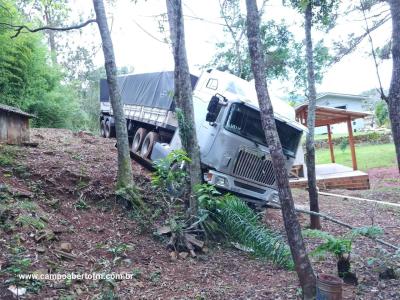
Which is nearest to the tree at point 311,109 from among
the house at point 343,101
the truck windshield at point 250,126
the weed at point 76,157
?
the truck windshield at point 250,126

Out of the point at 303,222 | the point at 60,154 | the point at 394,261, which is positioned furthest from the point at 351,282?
the point at 60,154

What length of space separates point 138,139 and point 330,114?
342 inches

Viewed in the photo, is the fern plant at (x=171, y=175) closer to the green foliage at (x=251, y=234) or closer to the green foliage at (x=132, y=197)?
the green foliage at (x=132, y=197)

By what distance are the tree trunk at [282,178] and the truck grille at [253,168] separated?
3.87 metres

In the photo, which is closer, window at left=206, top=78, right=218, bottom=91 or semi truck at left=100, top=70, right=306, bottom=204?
semi truck at left=100, top=70, right=306, bottom=204

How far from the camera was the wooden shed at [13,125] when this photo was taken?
30.9 ft

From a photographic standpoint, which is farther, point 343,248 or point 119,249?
point 119,249

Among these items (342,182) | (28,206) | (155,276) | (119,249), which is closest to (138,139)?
(28,206)

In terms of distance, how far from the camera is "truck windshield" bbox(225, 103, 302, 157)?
827cm

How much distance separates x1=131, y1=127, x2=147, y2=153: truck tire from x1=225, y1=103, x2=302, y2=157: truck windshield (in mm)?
4528

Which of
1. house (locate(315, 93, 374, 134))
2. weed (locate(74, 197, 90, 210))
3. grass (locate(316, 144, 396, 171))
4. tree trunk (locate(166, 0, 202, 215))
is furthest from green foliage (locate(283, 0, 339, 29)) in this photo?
house (locate(315, 93, 374, 134))

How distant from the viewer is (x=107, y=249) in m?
5.82

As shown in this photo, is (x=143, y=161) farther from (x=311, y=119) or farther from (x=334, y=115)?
(x=334, y=115)

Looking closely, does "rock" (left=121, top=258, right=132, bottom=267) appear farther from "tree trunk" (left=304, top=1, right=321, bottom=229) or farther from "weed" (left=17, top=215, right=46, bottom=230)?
"tree trunk" (left=304, top=1, right=321, bottom=229)
